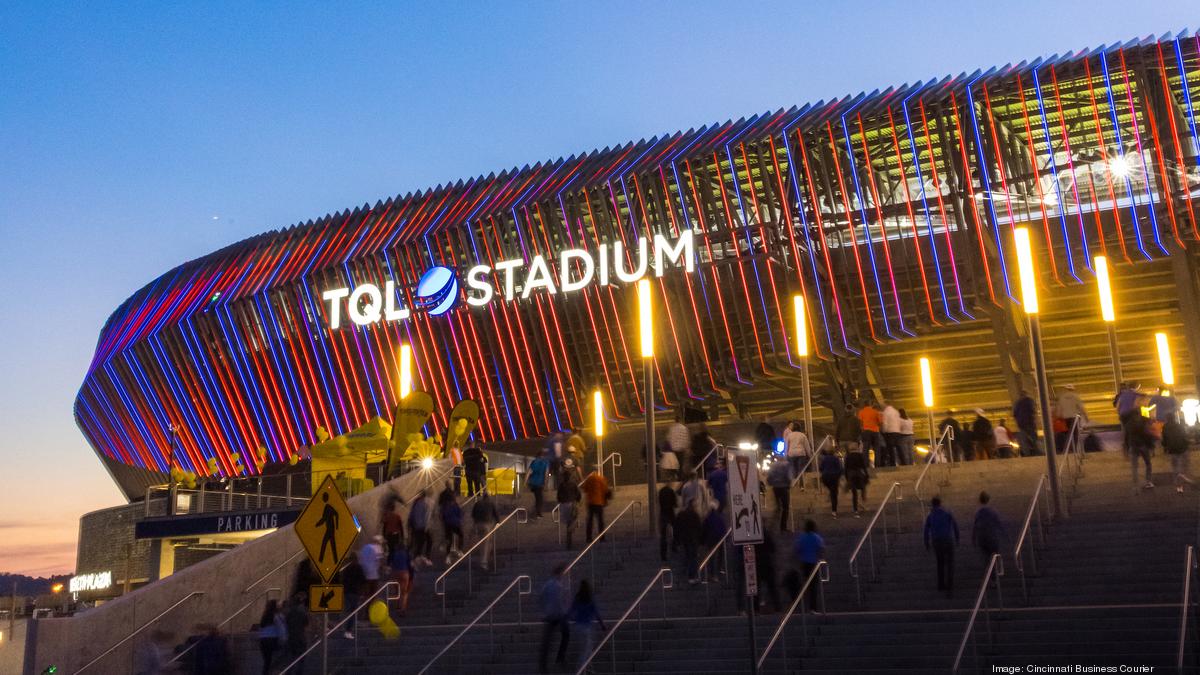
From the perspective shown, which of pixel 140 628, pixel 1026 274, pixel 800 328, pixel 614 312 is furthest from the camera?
pixel 614 312

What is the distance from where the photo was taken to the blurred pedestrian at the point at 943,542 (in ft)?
45.1

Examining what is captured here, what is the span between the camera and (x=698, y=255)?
103ft

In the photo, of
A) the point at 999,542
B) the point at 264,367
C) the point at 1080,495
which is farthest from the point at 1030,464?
the point at 264,367

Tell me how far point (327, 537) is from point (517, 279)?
24.6 meters

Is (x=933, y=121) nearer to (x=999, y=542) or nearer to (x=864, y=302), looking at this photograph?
(x=864, y=302)

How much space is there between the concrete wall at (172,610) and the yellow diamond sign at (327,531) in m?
7.11

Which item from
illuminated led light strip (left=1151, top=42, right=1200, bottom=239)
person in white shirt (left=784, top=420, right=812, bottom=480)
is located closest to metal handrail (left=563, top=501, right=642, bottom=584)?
person in white shirt (left=784, top=420, right=812, bottom=480)

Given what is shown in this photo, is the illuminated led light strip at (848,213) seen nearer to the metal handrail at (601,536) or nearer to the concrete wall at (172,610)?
the metal handrail at (601,536)

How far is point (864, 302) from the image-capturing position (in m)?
30.0

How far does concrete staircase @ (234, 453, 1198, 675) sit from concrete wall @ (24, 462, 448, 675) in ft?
5.85

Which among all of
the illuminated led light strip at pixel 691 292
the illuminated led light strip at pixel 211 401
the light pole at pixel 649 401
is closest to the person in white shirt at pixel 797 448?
the light pole at pixel 649 401

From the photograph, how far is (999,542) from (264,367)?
100 feet

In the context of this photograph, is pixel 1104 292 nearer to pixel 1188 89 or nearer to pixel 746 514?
pixel 1188 89

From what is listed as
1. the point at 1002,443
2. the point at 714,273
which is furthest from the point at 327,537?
the point at 714,273
